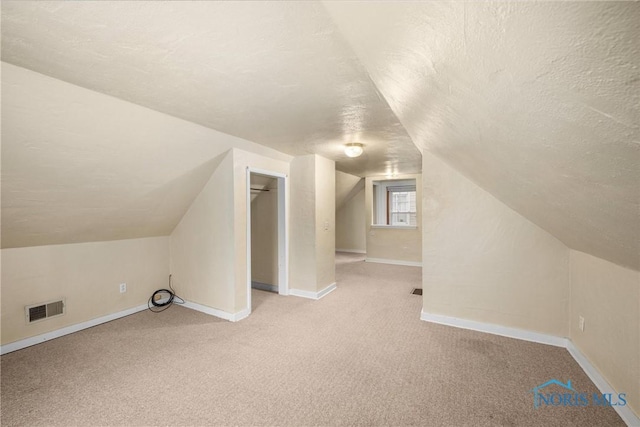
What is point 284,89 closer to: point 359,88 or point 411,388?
point 359,88

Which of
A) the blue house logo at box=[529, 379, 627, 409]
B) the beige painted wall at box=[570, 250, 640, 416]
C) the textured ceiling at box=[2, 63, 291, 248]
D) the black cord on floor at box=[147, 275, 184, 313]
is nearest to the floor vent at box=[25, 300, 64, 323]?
the textured ceiling at box=[2, 63, 291, 248]

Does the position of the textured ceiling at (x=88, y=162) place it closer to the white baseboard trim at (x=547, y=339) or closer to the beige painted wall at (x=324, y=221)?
the beige painted wall at (x=324, y=221)

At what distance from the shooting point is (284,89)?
6.13ft

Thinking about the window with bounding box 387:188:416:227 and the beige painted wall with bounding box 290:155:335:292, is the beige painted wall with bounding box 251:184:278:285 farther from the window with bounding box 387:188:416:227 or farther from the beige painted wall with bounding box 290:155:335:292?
the window with bounding box 387:188:416:227

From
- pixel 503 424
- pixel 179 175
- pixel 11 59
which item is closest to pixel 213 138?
pixel 179 175

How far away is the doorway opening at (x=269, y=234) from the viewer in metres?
4.21

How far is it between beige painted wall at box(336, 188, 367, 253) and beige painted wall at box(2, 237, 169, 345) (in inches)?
215

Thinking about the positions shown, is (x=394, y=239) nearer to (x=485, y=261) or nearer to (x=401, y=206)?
(x=401, y=206)

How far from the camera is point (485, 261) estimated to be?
115 inches

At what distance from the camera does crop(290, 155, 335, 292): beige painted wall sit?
4.06 m

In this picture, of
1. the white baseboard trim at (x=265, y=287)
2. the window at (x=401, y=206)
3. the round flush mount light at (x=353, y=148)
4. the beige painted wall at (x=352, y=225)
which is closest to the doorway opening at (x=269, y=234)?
the white baseboard trim at (x=265, y=287)

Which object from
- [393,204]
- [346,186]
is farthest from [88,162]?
[393,204]

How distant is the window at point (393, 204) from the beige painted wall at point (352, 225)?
1.50ft

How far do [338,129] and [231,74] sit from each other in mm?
1353
